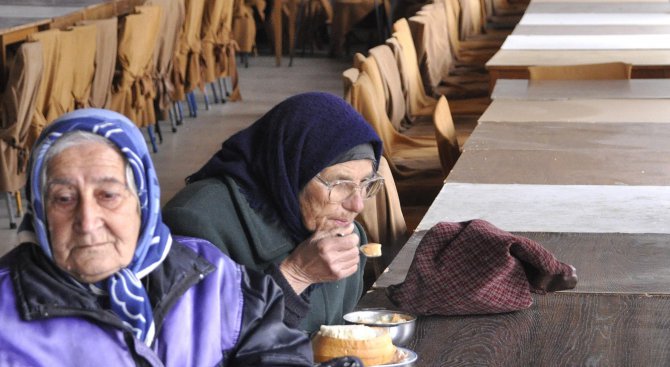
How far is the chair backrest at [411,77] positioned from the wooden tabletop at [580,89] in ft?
2.05

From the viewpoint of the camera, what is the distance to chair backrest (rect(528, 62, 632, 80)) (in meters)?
5.18

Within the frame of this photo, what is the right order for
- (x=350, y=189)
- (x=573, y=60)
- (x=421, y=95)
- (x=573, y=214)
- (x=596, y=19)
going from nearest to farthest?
(x=350, y=189), (x=573, y=214), (x=573, y=60), (x=421, y=95), (x=596, y=19)

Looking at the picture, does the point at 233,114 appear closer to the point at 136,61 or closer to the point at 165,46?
the point at 165,46

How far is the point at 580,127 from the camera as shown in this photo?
4.20 m

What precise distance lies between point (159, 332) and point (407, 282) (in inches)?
27.2

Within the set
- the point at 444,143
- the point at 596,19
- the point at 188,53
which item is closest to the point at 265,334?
the point at 444,143

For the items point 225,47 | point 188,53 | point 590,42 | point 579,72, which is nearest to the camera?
point 579,72

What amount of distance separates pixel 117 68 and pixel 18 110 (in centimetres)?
141

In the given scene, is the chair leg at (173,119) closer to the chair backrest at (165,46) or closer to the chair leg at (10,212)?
the chair backrest at (165,46)

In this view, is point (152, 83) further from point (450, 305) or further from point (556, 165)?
point (450, 305)

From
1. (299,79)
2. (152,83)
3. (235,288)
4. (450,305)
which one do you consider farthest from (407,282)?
(299,79)

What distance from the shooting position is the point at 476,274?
7.43 feet

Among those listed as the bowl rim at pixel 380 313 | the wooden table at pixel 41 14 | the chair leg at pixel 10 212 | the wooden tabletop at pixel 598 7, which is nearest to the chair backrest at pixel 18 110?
the chair leg at pixel 10 212

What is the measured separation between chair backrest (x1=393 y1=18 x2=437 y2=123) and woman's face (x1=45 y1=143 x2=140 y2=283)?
4.07 metres
